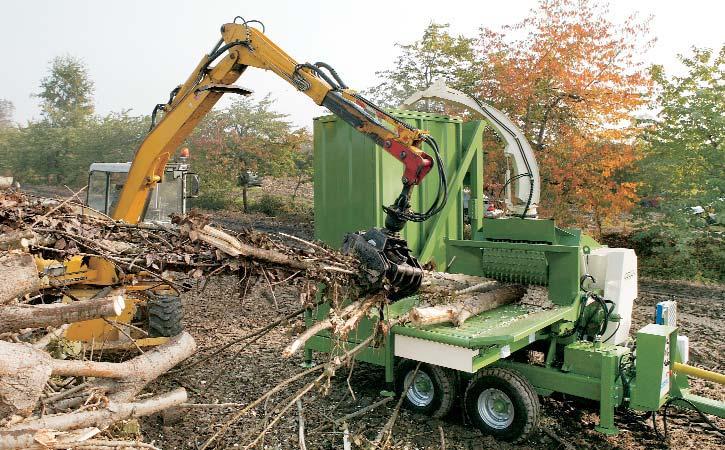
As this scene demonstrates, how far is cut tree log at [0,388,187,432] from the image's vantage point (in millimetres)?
3258

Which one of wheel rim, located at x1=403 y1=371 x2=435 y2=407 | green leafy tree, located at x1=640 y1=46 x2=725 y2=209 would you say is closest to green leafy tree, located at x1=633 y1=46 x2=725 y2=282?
green leafy tree, located at x1=640 y1=46 x2=725 y2=209

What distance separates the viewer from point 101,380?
4.03 metres

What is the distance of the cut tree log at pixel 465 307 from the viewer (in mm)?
5000

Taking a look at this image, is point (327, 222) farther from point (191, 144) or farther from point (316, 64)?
point (191, 144)

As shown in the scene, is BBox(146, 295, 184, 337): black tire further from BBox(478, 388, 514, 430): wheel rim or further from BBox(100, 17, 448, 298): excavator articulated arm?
BBox(478, 388, 514, 430): wheel rim

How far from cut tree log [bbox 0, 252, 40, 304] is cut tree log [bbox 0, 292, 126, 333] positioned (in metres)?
0.05

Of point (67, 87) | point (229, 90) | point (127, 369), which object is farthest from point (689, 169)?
point (67, 87)

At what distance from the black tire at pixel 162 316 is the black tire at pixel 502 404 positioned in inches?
142

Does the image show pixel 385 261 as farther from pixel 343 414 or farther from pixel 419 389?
pixel 343 414

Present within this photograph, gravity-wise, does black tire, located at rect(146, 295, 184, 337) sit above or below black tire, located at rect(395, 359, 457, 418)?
above

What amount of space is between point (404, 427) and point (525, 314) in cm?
154

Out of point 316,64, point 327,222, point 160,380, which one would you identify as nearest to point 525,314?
point 327,222

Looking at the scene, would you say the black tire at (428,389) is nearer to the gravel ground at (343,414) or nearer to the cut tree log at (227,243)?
the gravel ground at (343,414)

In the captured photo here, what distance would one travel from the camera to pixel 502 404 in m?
5.13
